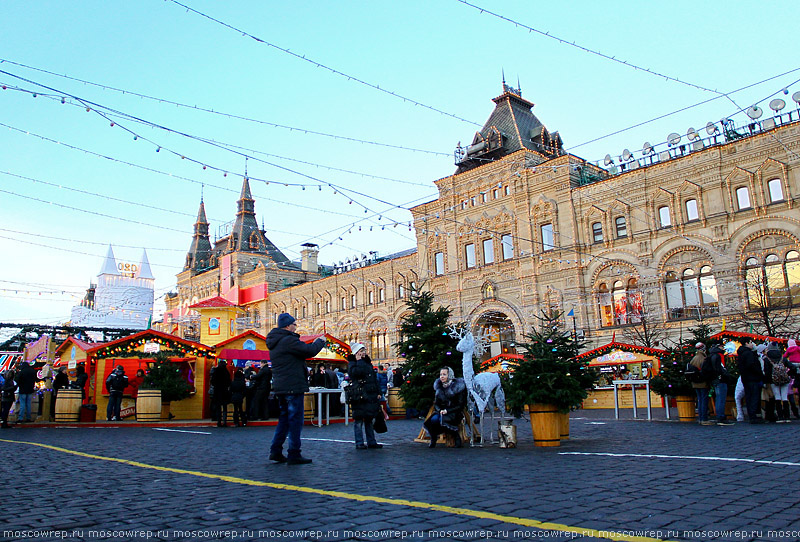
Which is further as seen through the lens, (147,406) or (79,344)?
(79,344)

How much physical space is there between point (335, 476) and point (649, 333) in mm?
26893

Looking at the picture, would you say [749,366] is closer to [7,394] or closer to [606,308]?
[7,394]

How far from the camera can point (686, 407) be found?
1473cm

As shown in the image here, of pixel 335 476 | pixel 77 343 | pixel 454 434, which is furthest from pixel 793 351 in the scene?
pixel 77 343

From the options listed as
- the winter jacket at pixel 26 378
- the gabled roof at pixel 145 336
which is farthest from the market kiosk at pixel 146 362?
the winter jacket at pixel 26 378

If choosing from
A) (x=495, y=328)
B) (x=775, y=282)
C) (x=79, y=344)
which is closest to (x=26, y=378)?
(x=79, y=344)

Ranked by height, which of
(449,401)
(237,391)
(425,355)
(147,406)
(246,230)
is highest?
(246,230)

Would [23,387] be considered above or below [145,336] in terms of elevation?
below

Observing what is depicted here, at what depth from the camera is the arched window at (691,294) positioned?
29.0 m

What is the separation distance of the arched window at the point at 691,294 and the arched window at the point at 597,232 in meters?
4.22

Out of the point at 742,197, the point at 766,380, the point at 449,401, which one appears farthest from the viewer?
the point at 742,197

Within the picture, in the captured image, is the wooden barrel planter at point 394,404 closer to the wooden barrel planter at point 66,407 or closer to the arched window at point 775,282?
the wooden barrel planter at point 66,407

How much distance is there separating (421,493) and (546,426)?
490cm

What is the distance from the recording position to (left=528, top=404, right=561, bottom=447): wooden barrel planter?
9.83m
